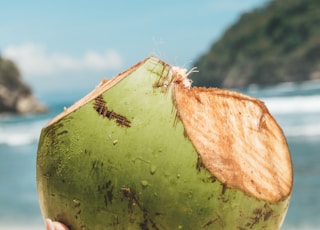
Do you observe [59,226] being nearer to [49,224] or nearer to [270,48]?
[49,224]

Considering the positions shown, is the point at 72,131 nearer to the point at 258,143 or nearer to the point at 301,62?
the point at 258,143

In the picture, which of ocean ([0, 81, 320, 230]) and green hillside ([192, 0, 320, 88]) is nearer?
ocean ([0, 81, 320, 230])

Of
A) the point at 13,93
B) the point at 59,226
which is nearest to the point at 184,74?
the point at 59,226

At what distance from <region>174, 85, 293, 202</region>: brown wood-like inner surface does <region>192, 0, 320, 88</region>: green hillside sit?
6749cm

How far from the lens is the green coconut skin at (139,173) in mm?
1303

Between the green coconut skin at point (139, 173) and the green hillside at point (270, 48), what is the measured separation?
67657 millimetres

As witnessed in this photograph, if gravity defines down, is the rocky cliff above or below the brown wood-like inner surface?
above

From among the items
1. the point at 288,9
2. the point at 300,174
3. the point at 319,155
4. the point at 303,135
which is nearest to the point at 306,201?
the point at 300,174

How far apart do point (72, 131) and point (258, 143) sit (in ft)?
1.45

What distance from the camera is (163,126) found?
1.32 metres

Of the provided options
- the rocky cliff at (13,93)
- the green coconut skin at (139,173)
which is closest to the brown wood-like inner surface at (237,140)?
the green coconut skin at (139,173)

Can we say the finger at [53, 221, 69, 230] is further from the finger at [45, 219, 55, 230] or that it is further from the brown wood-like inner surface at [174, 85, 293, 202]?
the brown wood-like inner surface at [174, 85, 293, 202]

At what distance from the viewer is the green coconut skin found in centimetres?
130

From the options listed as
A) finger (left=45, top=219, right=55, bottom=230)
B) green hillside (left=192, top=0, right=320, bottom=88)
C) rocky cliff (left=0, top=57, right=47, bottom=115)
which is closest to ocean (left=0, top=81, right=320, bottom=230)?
finger (left=45, top=219, right=55, bottom=230)
